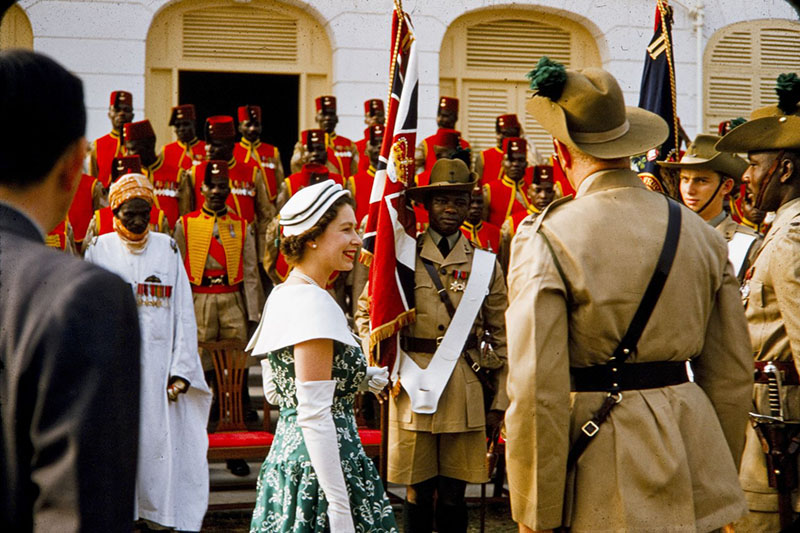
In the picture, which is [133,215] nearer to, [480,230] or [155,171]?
[155,171]

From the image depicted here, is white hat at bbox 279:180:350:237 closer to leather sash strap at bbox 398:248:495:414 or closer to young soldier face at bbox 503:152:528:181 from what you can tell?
leather sash strap at bbox 398:248:495:414

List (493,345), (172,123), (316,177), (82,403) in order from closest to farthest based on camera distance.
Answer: (82,403)
(493,345)
(316,177)
(172,123)

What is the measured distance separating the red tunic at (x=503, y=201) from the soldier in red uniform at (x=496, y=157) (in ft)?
1.95

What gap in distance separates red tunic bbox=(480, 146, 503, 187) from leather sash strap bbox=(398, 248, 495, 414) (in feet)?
16.4

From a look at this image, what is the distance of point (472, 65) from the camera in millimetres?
14344

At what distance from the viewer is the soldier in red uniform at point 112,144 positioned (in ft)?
34.4

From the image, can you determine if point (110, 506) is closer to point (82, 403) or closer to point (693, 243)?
point (82, 403)

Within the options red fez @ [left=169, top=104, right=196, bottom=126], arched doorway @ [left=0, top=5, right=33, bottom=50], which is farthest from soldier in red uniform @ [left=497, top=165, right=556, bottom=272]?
arched doorway @ [left=0, top=5, right=33, bottom=50]

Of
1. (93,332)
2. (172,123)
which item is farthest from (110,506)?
(172,123)

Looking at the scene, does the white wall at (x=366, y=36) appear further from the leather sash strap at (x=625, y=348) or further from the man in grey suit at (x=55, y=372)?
the man in grey suit at (x=55, y=372)

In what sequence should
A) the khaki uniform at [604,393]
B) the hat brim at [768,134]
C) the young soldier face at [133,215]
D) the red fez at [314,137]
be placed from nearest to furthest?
the khaki uniform at [604,393] → the hat brim at [768,134] → the young soldier face at [133,215] → the red fez at [314,137]

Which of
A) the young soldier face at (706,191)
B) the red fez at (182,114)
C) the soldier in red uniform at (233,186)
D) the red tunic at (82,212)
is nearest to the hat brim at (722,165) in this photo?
the young soldier face at (706,191)

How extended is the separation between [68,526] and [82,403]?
0.19 m

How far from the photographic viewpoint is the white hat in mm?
3854
